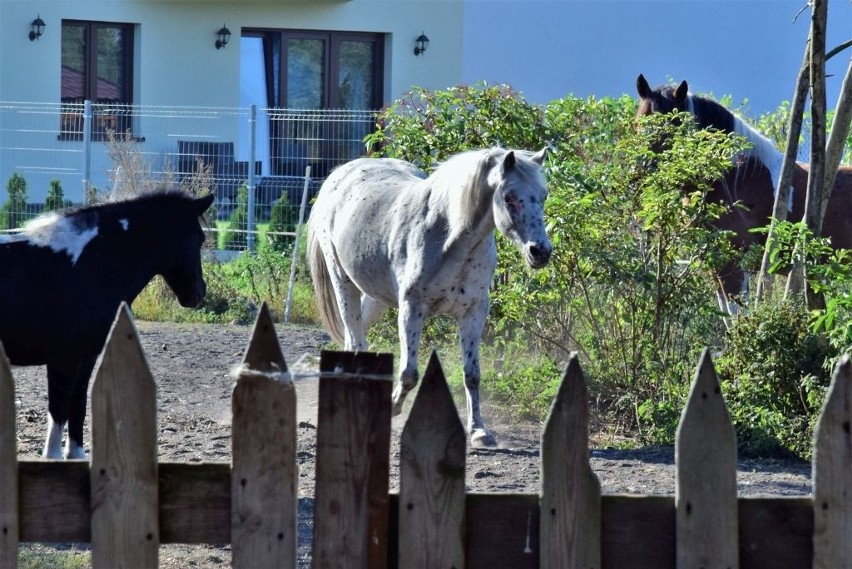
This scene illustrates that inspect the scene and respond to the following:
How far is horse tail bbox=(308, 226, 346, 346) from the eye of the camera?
8.27 meters

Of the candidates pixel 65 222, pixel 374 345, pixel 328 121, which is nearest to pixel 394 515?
pixel 65 222

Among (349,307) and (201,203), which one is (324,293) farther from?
(201,203)

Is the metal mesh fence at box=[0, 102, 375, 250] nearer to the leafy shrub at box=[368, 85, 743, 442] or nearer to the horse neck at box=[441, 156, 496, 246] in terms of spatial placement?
the leafy shrub at box=[368, 85, 743, 442]

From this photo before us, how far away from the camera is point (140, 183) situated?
13.2 metres

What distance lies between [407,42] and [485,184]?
586 inches

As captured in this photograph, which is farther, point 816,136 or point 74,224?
point 816,136

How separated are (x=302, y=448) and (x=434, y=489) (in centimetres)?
429

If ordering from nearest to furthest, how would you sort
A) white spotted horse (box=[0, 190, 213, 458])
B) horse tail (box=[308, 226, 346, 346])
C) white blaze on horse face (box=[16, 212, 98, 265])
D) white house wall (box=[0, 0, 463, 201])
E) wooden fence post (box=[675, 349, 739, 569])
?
wooden fence post (box=[675, 349, 739, 569])
white spotted horse (box=[0, 190, 213, 458])
white blaze on horse face (box=[16, 212, 98, 265])
horse tail (box=[308, 226, 346, 346])
white house wall (box=[0, 0, 463, 201])

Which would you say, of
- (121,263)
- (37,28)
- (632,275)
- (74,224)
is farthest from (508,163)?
(37,28)

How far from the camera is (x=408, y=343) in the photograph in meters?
6.97

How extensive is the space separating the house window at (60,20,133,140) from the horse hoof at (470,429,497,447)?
14629mm

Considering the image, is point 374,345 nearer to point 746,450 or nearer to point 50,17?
point 746,450

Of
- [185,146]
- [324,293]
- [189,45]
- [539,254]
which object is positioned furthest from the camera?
[189,45]

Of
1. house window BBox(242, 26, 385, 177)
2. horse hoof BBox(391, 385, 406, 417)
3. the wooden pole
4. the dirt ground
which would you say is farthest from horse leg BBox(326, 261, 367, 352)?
house window BBox(242, 26, 385, 177)
